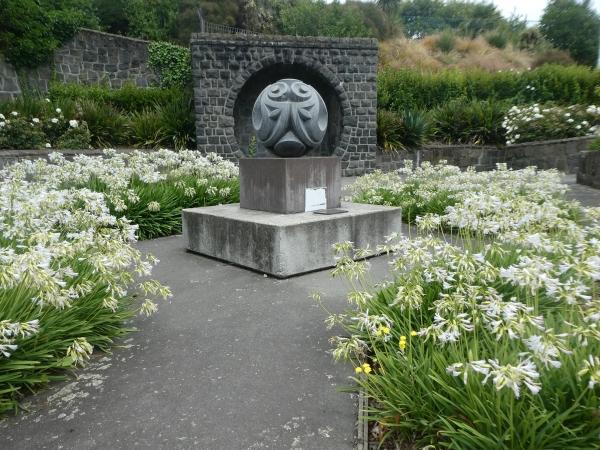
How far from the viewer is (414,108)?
645 inches

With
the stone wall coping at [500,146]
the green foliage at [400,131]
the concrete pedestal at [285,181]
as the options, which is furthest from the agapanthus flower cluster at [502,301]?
the green foliage at [400,131]

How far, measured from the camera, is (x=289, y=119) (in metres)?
5.18

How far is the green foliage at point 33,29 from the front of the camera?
49.3 ft

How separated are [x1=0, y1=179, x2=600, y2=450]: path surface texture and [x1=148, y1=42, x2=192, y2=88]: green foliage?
1527 centimetres

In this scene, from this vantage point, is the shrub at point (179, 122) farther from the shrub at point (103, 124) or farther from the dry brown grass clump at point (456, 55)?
the dry brown grass clump at point (456, 55)

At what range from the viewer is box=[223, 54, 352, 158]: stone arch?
1299 centimetres

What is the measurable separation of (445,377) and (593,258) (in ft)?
2.80

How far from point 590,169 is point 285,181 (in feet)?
24.8

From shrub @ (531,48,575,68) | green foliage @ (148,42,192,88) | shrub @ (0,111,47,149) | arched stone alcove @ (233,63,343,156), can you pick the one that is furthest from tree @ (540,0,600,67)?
shrub @ (0,111,47,149)

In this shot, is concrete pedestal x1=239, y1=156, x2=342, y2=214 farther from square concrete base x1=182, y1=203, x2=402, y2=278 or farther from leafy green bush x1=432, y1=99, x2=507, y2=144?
leafy green bush x1=432, y1=99, x2=507, y2=144

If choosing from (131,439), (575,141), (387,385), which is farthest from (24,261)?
(575,141)

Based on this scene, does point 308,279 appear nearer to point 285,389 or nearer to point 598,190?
point 285,389

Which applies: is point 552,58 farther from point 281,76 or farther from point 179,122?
point 179,122

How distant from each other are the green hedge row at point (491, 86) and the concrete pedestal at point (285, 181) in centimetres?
1195
